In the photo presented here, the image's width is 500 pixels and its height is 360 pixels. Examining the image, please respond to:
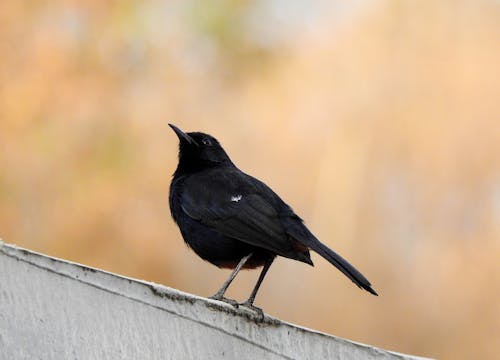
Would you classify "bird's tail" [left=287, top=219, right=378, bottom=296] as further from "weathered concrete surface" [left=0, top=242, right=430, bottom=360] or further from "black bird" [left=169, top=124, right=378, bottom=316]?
"weathered concrete surface" [left=0, top=242, right=430, bottom=360]

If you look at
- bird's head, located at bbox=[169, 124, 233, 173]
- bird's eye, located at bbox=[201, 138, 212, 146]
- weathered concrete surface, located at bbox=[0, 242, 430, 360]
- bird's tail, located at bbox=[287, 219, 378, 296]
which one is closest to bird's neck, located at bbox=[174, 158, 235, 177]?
bird's head, located at bbox=[169, 124, 233, 173]

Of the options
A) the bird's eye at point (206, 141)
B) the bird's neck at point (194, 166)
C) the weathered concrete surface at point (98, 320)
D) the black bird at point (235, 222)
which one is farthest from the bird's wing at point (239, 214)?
the weathered concrete surface at point (98, 320)

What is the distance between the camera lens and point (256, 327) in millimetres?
1908

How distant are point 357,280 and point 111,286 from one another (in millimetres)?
1012

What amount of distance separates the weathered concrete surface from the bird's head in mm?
2157

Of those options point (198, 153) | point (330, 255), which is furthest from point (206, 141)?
point (330, 255)

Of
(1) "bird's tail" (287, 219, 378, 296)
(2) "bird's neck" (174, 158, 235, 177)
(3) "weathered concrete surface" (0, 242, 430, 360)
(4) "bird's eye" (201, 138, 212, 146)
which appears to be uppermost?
(4) "bird's eye" (201, 138, 212, 146)

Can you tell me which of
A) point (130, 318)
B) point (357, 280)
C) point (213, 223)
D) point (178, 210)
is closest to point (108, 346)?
point (130, 318)

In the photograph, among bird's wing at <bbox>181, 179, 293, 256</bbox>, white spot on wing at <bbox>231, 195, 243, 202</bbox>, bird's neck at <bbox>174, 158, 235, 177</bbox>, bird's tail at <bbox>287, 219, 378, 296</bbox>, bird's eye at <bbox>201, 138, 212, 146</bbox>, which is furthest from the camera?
bird's eye at <bbox>201, 138, 212, 146</bbox>

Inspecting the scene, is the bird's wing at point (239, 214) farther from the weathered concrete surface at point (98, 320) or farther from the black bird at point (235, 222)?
the weathered concrete surface at point (98, 320)

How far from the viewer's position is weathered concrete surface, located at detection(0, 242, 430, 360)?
66.9 inches

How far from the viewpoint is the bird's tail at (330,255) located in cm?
253

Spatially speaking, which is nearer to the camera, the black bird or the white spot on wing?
the black bird

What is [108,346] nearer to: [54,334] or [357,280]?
[54,334]
